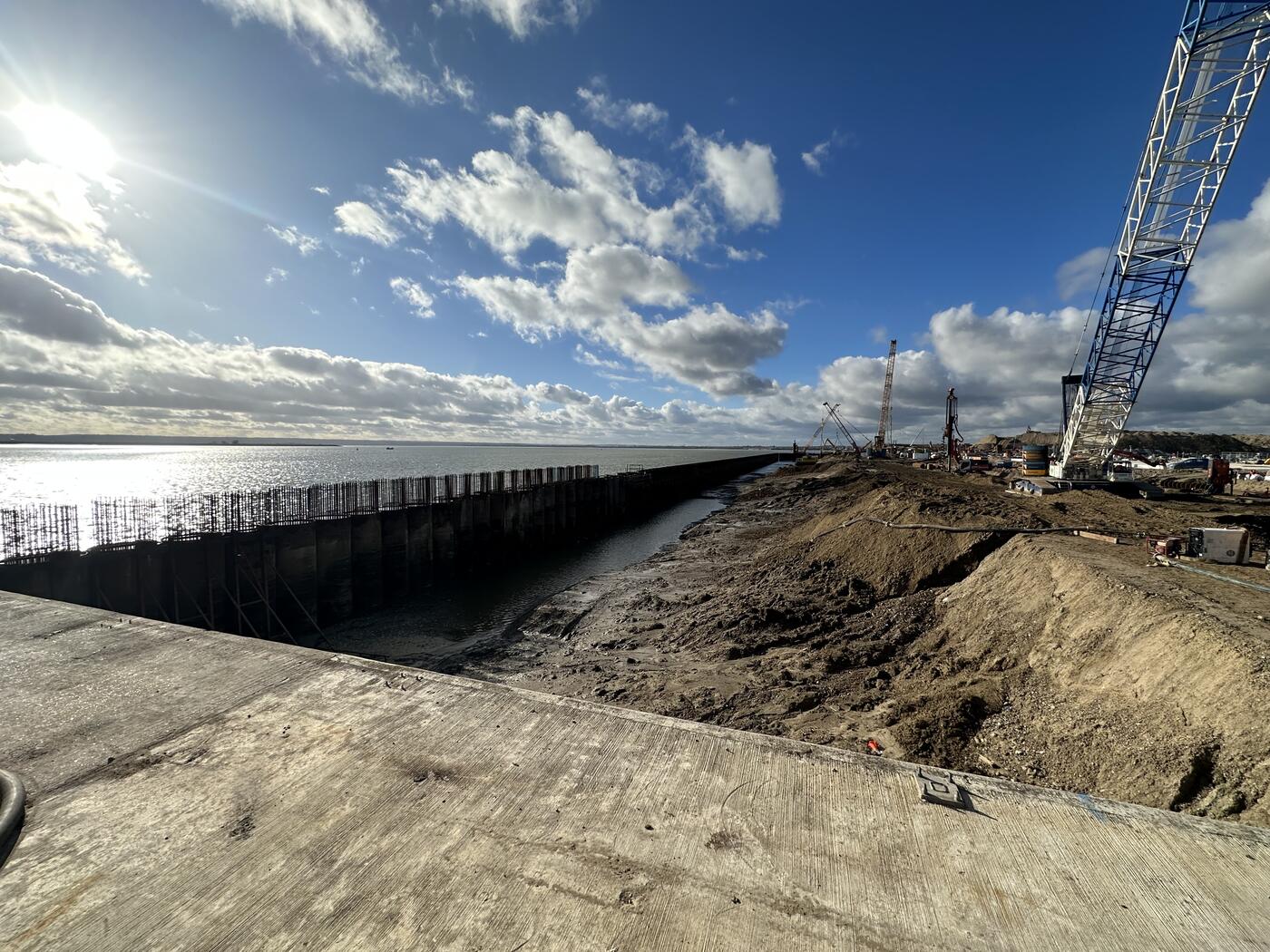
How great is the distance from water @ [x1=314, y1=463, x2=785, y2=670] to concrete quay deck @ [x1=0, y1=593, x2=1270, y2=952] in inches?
372

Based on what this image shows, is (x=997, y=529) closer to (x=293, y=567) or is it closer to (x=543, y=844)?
(x=543, y=844)

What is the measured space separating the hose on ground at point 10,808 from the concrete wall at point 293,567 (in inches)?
493

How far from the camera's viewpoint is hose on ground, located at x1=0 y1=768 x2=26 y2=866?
317cm

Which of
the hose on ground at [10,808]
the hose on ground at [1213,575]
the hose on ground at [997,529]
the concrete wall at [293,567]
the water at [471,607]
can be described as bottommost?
the water at [471,607]

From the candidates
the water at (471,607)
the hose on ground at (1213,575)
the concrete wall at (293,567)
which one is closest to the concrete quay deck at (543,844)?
the hose on ground at (1213,575)

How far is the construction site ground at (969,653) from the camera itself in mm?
5816

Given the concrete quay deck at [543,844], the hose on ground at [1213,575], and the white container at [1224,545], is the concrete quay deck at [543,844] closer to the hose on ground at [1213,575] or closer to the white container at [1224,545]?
the hose on ground at [1213,575]

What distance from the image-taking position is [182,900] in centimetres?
285

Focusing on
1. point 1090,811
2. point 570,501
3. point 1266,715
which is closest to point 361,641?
point 1090,811

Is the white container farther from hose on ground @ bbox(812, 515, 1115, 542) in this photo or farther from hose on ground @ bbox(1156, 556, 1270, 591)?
hose on ground @ bbox(812, 515, 1115, 542)

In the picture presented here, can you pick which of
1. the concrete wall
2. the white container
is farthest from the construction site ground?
the concrete wall

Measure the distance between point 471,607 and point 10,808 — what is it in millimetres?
17151

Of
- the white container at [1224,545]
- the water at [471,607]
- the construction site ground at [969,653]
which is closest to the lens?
the construction site ground at [969,653]

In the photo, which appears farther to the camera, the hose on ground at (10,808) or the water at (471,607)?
the water at (471,607)
